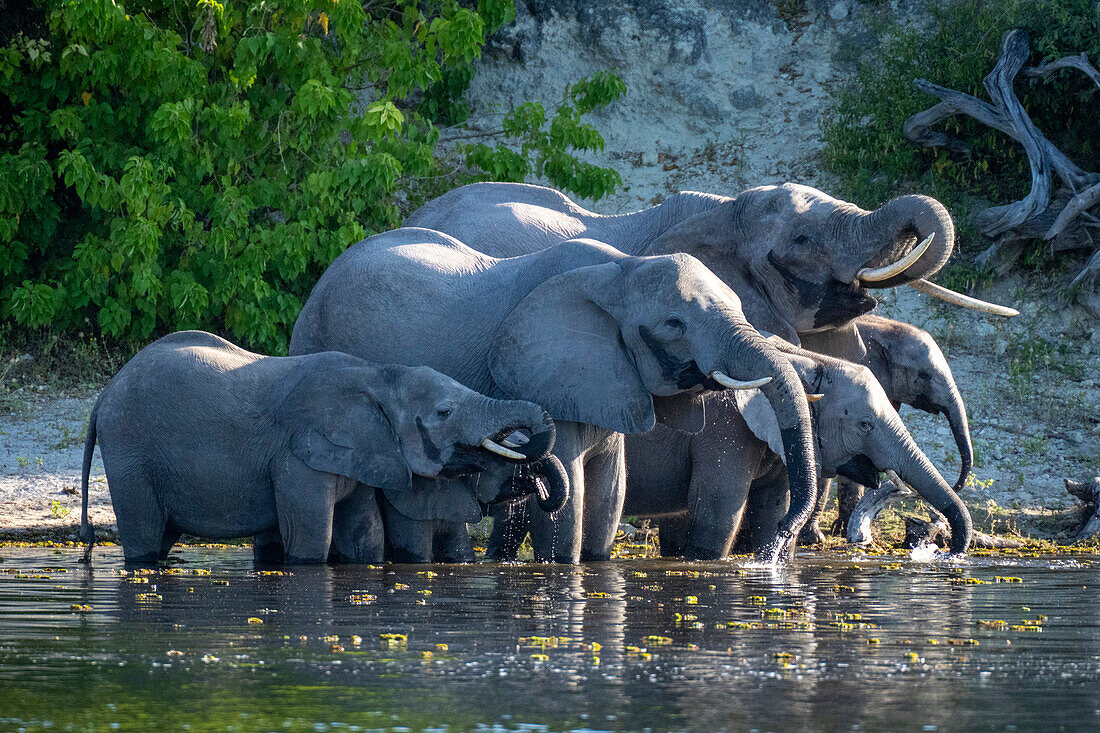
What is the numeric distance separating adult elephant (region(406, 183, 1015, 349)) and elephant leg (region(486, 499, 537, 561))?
186 centimetres

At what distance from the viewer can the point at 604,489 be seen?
1027cm

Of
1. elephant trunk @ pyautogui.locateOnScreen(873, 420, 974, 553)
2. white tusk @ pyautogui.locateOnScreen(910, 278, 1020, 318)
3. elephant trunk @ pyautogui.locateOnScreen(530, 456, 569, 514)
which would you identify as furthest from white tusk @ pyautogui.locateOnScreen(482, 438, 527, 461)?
white tusk @ pyautogui.locateOnScreen(910, 278, 1020, 318)

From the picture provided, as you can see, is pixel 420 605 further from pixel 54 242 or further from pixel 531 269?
pixel 54 242

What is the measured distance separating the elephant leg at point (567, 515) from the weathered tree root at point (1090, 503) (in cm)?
410

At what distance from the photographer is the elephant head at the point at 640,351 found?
9242mm

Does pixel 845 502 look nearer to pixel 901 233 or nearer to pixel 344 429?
pixel 901 233

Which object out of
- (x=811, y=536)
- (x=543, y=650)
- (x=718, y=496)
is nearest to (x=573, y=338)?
(x=718, y=496)

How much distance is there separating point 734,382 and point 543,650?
10.6ft

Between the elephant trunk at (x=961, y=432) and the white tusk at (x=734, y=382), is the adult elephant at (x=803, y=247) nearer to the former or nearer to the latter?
the elephant trunk at (x=961, y=432)

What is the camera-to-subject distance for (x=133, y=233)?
14844mm

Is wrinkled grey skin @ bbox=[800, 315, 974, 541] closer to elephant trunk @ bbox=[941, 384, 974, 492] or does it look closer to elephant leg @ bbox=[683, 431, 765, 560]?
elephant trunk @ bbox=[941, 384, 974, 492]

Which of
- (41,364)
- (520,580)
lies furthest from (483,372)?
(41,364)

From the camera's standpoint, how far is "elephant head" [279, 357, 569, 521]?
977 centimetres

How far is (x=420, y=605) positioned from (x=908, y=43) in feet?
46.2
